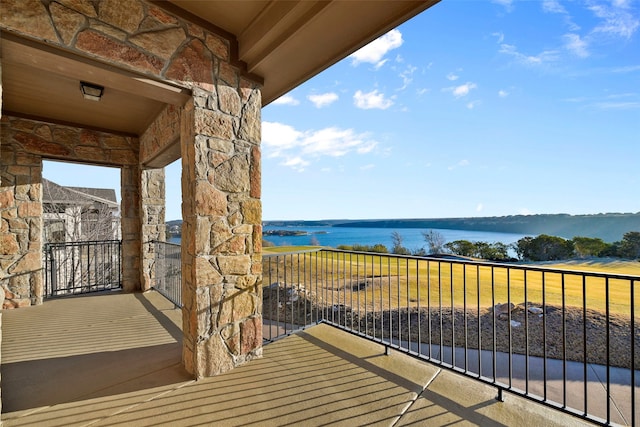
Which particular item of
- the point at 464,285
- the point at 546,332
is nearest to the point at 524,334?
the point at 546,332

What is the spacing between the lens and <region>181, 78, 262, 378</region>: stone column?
2227mm

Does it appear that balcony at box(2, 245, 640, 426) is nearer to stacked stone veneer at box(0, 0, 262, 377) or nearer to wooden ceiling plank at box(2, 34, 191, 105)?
stacked stone veneer at box(0, 0, 262, 377)

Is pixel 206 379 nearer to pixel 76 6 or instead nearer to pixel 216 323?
pixel 216 323

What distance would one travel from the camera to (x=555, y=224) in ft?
39.4

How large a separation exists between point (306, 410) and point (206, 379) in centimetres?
94

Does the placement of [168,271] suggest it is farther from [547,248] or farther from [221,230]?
[547,248]

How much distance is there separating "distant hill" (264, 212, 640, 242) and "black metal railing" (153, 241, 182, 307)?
18.4ft

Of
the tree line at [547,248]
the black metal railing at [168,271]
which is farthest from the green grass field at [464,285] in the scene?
the black metal railing at [168,271]

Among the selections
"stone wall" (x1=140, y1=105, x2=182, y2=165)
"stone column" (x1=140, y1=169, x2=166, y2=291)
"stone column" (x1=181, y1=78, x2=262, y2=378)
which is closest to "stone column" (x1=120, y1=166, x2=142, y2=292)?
"stone column" (x1=140, y1=169, x2=166, y2=291)

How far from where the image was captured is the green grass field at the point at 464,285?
188cm

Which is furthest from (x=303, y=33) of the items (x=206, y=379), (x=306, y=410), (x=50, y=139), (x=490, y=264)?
(x=50, y=139)

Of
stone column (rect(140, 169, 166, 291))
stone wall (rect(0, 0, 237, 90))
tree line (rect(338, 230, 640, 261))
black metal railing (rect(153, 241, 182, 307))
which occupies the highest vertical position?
stone wall (rect(0, 0, 237, 90))

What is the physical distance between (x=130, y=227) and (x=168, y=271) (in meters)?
1.15

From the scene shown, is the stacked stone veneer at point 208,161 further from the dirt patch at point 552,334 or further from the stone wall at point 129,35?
the dirt patch at point 552,334
